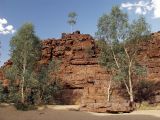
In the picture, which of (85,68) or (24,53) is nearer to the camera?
(24,53)

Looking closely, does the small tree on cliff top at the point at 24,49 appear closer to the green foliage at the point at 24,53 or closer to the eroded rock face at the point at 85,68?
the green foliage at the point at 24,53

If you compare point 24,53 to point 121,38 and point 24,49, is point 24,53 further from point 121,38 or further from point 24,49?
point 121,38

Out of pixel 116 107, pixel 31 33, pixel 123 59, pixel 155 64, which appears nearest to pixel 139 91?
pixel 123 59

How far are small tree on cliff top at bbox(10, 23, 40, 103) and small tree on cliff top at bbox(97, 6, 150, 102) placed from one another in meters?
9.84

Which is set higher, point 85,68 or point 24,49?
point 24,49

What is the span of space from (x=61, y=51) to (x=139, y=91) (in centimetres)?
2393

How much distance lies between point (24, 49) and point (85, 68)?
18.3 metres

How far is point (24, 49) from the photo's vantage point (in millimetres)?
44500

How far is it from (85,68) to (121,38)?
16065mm

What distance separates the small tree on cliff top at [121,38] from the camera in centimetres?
4428

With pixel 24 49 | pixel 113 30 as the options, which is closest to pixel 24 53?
pixel 24 49

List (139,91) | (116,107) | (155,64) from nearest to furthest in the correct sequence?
(116,107) < (139,91) < (155,64)

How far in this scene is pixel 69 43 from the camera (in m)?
67.8

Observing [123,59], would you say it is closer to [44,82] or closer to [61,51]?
[44,82]
